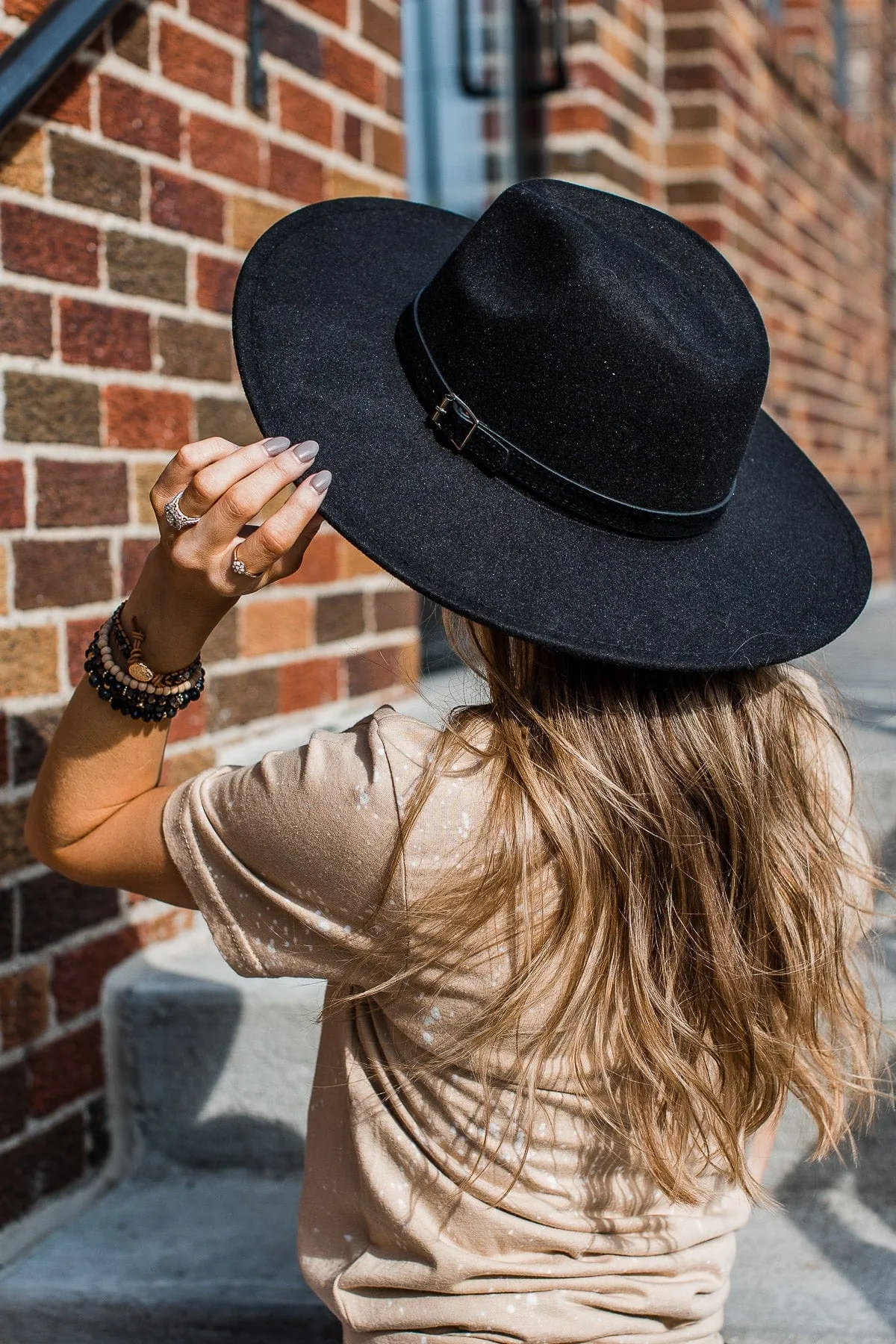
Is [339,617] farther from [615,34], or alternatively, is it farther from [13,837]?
[615,34]

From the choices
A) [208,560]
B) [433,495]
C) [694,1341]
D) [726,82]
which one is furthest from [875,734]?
[726,82]

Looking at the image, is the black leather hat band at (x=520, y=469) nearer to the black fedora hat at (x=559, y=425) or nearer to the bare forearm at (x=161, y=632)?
the black fedora hat at (x=559, y=425)

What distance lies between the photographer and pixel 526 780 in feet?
4.03

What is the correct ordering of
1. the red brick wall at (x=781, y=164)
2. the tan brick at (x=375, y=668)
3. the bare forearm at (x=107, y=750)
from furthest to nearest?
1. the red brick wall at (x=781, y=164)
2. the tan brick at (x=375, y=668)
3. the bare forearm at (x=107, y=750)

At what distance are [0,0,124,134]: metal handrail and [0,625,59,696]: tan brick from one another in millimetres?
681

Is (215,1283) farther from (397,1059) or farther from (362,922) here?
(362,922)

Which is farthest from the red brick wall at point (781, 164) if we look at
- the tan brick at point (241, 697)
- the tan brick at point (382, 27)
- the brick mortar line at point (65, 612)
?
the tan brick at point (241, 697)

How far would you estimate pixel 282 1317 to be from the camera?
1.82m

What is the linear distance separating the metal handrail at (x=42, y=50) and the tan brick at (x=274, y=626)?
91cm

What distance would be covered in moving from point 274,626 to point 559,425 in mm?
1299

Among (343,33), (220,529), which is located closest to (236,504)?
(220,529)

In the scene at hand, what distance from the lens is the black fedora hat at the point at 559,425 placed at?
120 centimetres

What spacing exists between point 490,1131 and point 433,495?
2.14ft

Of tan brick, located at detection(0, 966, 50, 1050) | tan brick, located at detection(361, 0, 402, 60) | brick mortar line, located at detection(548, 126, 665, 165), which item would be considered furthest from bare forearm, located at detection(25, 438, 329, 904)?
brick mortar line, located at detection(548, 126, 665, 165)
